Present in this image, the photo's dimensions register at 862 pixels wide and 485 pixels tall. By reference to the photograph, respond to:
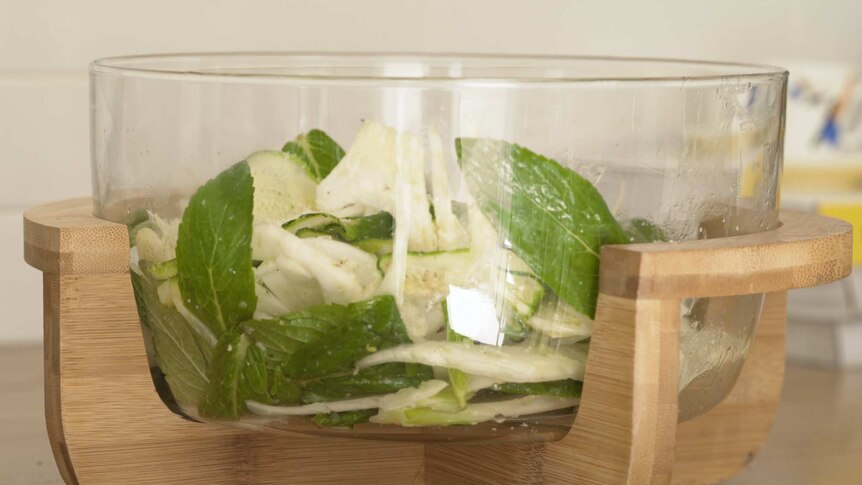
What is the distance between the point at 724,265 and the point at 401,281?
0.42ft

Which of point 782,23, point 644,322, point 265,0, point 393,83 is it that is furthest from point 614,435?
point 782,23

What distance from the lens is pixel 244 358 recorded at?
44 centimetres

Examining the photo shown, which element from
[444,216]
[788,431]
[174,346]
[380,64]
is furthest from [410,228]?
[788,431]

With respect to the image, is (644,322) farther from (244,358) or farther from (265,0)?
(265,0)

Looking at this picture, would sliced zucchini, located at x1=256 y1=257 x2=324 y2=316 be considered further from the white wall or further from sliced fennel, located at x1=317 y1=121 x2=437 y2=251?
the white wall

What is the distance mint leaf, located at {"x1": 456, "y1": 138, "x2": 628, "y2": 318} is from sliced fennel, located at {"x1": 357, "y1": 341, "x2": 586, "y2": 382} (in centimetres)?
3

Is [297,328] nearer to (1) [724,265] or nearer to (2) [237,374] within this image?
(2) [237,374]

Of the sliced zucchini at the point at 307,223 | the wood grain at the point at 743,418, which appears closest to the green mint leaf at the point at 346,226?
the sliced zucchini at the point at 307,223

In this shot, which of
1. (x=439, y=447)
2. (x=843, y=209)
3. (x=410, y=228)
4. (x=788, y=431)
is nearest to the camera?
(x=410, y=228)

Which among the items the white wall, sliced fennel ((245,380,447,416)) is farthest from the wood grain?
the white wall

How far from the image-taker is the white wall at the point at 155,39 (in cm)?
92

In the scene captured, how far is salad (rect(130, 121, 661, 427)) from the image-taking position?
428mm

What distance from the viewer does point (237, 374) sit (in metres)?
0.44

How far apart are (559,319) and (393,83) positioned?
11 centimetres
